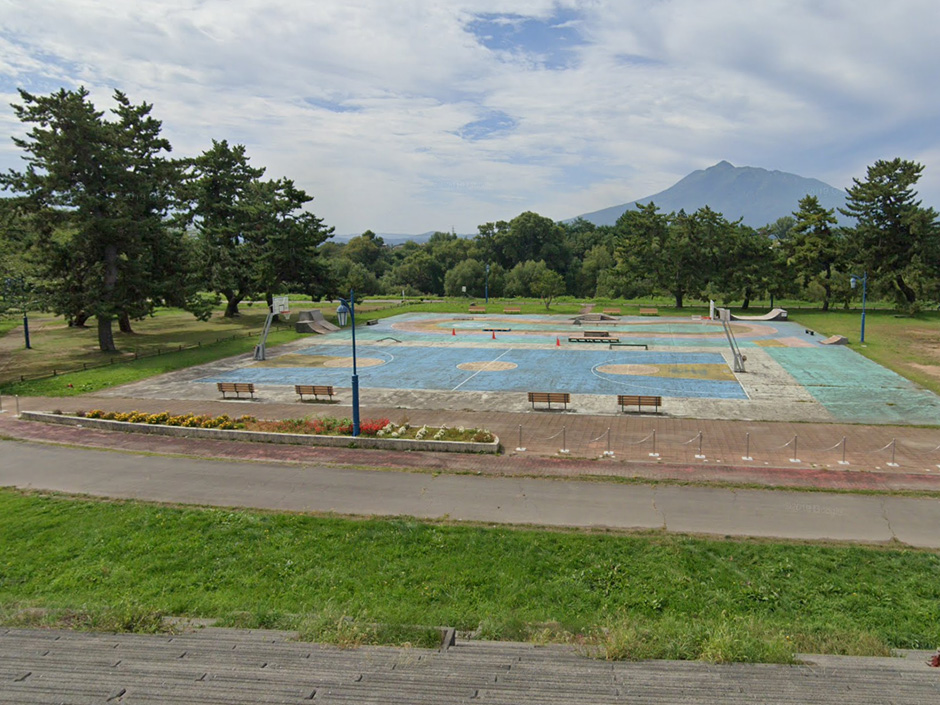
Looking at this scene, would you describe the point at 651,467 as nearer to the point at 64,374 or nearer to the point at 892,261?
the point at 64,374

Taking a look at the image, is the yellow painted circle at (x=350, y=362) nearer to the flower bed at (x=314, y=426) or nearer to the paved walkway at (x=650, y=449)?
the paved walkway at (x=650, y=449)

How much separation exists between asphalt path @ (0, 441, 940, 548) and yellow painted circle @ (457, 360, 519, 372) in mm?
16938

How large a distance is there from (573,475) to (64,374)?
28.9 meters

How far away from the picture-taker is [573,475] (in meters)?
15.8

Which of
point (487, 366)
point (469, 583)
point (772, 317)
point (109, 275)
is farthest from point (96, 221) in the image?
point (772, 317)

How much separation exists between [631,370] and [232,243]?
133ft

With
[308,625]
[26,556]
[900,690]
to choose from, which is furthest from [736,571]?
[26,556]

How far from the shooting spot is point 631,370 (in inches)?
1252

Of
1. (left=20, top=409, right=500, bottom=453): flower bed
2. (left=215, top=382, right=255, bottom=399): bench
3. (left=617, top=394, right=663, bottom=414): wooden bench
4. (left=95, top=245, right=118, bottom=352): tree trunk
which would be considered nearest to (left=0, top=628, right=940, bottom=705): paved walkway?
(left=20, top=409, right=500, bottom=453): flower bed

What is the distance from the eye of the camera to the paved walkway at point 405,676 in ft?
21.9

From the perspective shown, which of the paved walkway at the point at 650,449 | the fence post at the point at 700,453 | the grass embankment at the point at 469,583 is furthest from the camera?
the fence post at the point at 700,453

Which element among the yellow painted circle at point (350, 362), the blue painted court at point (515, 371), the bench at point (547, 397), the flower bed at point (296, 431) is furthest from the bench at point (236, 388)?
the bench at point (547, 397)

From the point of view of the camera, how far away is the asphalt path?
12648 millimetres

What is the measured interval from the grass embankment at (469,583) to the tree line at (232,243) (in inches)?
1135
